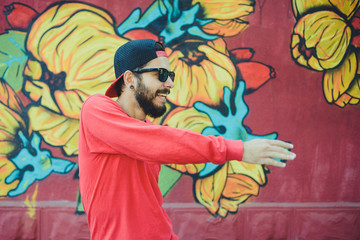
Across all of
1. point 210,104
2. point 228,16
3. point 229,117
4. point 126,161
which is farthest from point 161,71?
point 228,16

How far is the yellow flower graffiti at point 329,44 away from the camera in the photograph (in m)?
3.36

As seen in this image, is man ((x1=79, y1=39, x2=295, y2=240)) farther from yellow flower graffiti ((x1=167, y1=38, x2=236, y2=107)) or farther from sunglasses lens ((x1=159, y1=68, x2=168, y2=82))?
yellow flower graffiti ((x1=167, y1=38, x2=236, y2=107))

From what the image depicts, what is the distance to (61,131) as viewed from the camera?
326cm

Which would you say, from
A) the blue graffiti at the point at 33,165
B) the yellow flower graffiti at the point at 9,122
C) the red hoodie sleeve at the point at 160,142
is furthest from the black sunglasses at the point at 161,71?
the yellow flower graffiti at the point at 9,122

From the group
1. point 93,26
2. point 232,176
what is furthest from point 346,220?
point 93,26

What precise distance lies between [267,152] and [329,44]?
3.11m

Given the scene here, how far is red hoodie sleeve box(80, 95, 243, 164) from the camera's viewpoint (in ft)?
3.44

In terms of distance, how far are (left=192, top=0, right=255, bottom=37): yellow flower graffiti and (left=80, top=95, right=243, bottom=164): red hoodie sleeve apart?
8.24ft

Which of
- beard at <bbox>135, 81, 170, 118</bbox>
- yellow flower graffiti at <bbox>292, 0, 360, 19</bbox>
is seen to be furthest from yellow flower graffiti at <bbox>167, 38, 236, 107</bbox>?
beard at <bbox>135, 81, 170, 118</bbox>

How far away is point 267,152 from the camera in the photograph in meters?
1.01

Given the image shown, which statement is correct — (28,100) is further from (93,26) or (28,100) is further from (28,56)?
(93,26)

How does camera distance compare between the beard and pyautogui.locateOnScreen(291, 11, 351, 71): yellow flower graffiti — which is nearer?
the beard

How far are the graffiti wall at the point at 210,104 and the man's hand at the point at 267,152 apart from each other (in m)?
2.27

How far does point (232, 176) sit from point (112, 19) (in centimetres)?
252
